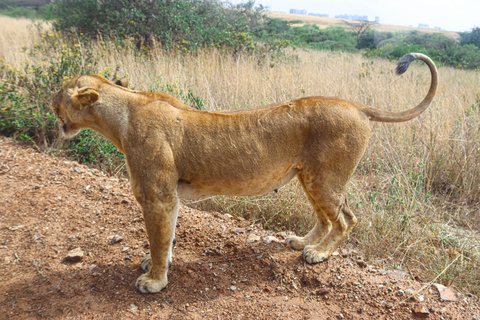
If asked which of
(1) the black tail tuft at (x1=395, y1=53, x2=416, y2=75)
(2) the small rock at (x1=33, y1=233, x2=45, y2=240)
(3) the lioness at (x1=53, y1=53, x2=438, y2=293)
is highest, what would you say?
(1) the black tail tuft at (x1=395, y1=53, x2=416, y2=75)

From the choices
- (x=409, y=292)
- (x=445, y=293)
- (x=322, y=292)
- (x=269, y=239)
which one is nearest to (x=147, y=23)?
(x=269, y=239)

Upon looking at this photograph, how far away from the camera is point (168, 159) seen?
255cm

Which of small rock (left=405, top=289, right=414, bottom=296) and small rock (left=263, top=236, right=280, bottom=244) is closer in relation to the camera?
small rock (left=405, top=289, right=414, bottom=296)

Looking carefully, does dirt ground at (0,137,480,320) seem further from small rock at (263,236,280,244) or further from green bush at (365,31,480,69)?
green bush at (365,31,480,69)

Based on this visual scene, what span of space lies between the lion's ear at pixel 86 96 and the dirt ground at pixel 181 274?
155 centimetres

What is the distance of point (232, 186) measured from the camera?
274cm

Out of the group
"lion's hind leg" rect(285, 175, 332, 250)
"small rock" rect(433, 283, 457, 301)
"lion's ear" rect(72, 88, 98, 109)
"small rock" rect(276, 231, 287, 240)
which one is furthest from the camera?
"small rock" rect(276, 231, 287, 240)

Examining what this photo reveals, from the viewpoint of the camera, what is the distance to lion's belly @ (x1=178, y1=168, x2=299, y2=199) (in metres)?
2.71

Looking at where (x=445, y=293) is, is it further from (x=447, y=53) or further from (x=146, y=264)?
(x=447, y=53)

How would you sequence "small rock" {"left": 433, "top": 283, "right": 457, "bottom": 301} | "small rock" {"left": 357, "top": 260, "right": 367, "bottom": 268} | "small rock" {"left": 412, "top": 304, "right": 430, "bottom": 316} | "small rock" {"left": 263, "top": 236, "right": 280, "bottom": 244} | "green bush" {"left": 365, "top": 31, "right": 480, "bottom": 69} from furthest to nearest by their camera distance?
"green bush" {"left": 365, "top": 31, "right": 480, "bottom": 69} → "small rock" {"left": 263, "top": 236, "right": 280, "bottom": 244} → "small rock" {"left": 357, "top": 260, "right": 367, "bottom": 268} → "small rock" {"left": 433, "top": 283, "right": 457, "bottom": 301} → "small rock" {"left": 412, "top": 304, "right": 430, "bottom": 316}

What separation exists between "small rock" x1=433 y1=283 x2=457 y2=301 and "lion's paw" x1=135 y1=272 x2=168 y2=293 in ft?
7.87

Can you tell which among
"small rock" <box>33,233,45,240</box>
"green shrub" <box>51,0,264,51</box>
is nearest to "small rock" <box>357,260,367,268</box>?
"small rock" <box>33,233,45,240</box>

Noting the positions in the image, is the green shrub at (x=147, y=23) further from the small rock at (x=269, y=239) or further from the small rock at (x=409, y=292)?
the small rock at (x=409, y=292)

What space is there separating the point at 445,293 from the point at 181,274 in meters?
2.35
